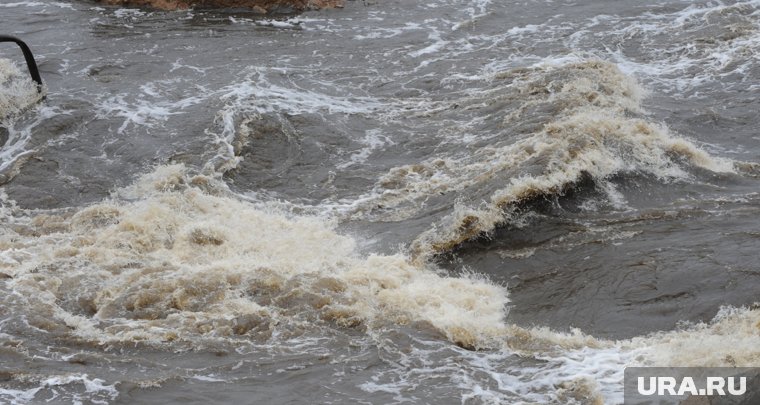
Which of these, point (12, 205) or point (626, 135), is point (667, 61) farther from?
point (12, 205)

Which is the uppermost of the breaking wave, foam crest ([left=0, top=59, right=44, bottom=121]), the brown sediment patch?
the brown sediment patch

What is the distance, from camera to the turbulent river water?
6.38 m

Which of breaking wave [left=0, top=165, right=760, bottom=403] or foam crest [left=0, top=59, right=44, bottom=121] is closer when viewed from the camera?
breaking wave [left=0, top=165, right=760, bottom=403]

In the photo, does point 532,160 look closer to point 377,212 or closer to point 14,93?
point 377,212

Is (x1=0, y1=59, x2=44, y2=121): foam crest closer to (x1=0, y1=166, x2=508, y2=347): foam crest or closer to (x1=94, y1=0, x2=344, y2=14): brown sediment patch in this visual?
(x1=0, y1=166, x2=508, y2=347): foam crest

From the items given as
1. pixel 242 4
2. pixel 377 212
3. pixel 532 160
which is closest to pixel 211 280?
pixel 377 212

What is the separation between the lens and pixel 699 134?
10.7 metres

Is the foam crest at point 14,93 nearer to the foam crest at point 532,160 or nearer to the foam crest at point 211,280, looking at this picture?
the foam crest at point 211,280

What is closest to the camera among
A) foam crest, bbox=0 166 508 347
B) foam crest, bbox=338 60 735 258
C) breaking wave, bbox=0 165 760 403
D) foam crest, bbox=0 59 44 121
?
breaking wave, bbox=0 165 760 403

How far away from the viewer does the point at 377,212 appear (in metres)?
9.20

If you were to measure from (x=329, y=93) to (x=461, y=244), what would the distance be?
4.96m

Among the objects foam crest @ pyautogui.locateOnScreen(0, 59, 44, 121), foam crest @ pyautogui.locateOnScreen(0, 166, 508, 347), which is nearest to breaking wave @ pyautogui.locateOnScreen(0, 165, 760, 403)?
foam crest @ pyautogui.locateOnScreen(0, 166, 508, 347)

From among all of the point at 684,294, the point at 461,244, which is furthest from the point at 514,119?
the point at 684,294

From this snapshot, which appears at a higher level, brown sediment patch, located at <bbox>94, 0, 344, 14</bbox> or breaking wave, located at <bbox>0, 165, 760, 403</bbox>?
brown sediment patch, located at <bbox>94, 0, 344, 14</bbox>
